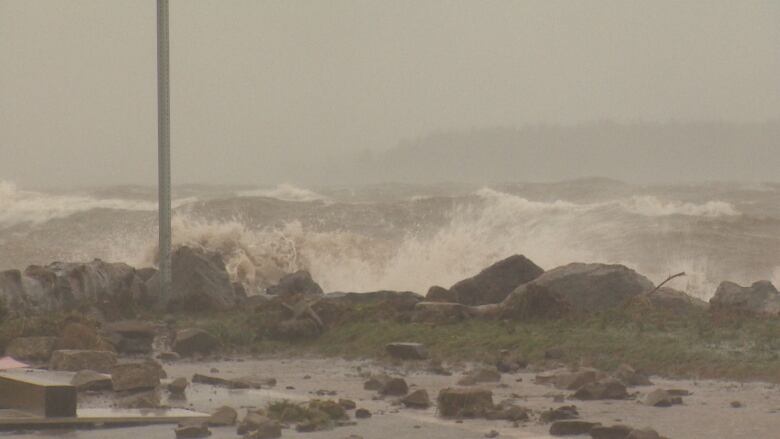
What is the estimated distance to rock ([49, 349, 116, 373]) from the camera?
46.0 feet

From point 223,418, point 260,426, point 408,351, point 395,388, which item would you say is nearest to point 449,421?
point 260,426

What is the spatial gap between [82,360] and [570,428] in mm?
5705

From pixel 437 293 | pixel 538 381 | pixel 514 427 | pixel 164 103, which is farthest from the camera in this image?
pixel 164 103

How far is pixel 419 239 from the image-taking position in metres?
43.1

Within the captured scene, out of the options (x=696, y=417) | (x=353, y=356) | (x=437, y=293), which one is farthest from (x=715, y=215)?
(x=696, y=417)

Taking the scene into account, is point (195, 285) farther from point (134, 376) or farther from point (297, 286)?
point (134, 376)

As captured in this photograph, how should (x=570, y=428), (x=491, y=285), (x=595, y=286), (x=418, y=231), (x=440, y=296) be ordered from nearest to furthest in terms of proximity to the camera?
1. (x=570, y=428)
2. (x=595, y=286)
3. (x=440, y=296)
4. (x=491, y=285)
5. (x=418, y=231)

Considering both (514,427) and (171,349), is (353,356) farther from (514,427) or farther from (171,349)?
(514,427)

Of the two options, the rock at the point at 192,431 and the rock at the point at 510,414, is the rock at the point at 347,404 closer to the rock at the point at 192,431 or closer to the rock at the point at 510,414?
the rock at the point at 510,414

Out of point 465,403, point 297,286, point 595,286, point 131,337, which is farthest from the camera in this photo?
point 297,286

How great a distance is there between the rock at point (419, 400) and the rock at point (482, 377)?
161 centimetres

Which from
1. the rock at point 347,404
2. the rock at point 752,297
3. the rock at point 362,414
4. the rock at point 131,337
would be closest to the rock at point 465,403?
the rock at point 362,414

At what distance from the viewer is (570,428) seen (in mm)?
10016

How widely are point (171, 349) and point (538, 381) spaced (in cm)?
473
